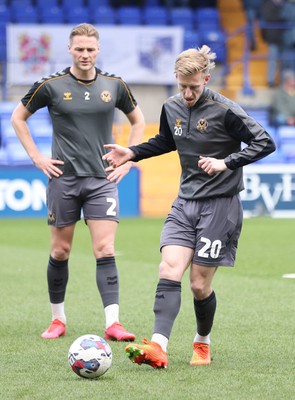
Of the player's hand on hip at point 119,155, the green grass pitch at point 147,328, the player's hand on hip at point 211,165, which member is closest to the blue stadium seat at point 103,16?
the green grass pitch at point 147,328

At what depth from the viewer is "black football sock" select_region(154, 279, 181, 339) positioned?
5.90 meters

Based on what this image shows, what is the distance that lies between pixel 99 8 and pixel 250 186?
6906mm

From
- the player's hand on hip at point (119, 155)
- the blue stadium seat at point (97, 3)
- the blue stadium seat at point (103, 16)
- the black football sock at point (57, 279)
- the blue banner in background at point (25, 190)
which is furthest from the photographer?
the blue stadium seat at point (97, 3)

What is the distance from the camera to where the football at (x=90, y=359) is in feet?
18.6

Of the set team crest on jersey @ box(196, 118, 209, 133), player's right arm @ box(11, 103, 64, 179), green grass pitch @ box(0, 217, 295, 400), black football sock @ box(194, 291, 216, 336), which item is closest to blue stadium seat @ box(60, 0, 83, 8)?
green grass pitch @ box(0, 217, 295, 400)

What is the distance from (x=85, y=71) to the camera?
722 centimetres

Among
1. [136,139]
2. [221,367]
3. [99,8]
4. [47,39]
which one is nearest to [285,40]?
[99,8]

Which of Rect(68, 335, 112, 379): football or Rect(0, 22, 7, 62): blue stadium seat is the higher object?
Rect(68, 335, 112, 379): football

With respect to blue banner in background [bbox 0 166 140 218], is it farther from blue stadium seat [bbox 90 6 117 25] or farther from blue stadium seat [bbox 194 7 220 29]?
blue stadium seat [bbox 194 7 220 29]

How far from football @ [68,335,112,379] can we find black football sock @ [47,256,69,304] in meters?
1.81

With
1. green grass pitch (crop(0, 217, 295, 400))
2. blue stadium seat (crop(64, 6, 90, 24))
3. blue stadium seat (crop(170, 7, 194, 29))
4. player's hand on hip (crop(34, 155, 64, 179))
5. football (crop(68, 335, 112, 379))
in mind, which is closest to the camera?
green grass pitch (crop(0, 217, 295, 400))

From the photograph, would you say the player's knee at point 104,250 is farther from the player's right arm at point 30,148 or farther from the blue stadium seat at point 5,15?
the blue stadium seat at point 5,15

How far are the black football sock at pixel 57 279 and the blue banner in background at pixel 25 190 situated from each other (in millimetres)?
10209

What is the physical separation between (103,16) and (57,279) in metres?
16.1
